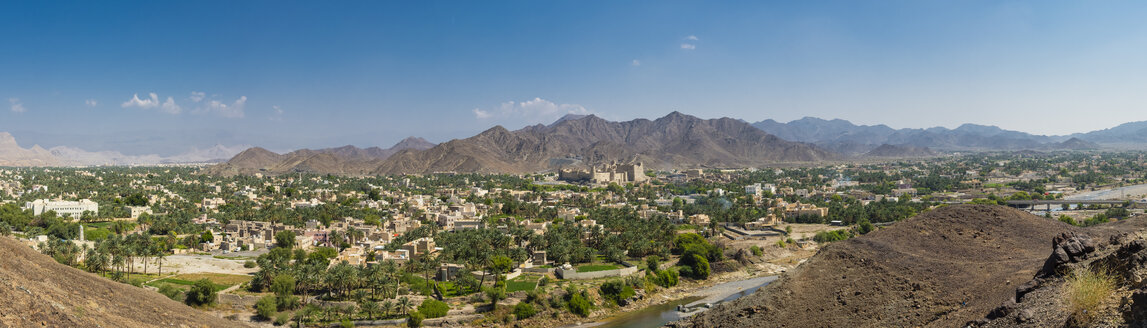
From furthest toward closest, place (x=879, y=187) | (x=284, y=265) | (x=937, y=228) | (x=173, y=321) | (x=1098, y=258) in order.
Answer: (x=879, y=187)
(x=284, y=265)
(x=937, y=228)
(x=173, y=321)
(x=1098, y=258)

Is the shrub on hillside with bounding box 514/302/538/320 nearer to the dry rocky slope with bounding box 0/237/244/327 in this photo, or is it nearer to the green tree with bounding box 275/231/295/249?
the dry rocky slope with bounding box 0/237/244/327

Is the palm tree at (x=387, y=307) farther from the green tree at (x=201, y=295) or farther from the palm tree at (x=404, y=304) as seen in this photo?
the green tree at (x=201, y=295)

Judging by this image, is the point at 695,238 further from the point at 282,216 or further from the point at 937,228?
the point at 282,216

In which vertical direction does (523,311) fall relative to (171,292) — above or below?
below

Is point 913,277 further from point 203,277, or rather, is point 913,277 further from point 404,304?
point 203,277

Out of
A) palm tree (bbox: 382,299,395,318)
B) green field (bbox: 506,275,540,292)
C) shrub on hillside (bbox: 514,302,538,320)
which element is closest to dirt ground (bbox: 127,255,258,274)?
palm tree (bbox: 382,299,395,318)

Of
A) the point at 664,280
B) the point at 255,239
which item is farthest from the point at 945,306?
the point at 255,239

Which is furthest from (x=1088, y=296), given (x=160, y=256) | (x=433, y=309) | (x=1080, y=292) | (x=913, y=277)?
A: (x=160, y=256)
